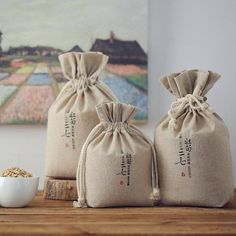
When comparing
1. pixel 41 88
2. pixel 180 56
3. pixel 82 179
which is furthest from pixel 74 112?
pixel 180 56

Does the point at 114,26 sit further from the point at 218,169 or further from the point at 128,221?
the point at 128,221

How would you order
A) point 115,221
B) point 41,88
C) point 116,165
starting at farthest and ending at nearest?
point 41,88 < point 116,165 < point 115,221

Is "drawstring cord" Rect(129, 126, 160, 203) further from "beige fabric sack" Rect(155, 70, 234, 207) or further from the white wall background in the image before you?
the white wall background

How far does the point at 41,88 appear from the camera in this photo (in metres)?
1.12

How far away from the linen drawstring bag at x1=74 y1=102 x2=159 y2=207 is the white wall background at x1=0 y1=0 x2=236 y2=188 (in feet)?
0.94

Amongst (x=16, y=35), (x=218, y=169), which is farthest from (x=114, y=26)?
(x=218, y=169)

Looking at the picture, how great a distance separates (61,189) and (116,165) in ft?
0.50

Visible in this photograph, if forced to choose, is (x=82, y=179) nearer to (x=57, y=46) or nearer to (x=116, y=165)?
(x=116, y=165)

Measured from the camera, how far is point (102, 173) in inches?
31.6

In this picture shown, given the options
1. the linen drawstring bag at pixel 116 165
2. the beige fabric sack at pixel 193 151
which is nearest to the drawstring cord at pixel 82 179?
the linen drawstring bag at pixel 116 165

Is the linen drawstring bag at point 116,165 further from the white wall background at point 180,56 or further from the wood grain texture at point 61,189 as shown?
the white wall background at point 180,56

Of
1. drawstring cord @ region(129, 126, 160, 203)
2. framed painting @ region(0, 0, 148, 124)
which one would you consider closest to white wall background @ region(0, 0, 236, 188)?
framed painting @ region(0, 0, 148, 124)

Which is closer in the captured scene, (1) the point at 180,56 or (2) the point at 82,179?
(2) the point at 82,179

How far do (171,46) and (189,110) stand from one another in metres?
0.33
